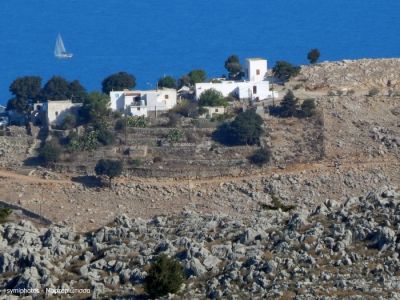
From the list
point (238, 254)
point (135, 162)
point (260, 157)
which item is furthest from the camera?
point (135, 162)

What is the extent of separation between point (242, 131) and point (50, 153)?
23.6 feet

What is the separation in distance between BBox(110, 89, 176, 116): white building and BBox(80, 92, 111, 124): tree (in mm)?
430

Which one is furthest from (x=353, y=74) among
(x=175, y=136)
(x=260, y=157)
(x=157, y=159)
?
(x=157, y=159)

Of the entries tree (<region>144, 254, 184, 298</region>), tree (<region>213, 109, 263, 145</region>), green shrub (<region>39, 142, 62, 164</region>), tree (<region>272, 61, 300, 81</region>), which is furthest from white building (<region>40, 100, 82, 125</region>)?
tree (<region>144, 254, 184, 298</region>)

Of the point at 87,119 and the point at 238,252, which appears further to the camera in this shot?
the point at 87,119

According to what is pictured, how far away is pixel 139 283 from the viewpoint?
56.1 m

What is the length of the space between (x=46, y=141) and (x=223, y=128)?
6.80m

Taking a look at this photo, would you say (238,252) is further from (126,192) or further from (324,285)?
Result: (126,192)

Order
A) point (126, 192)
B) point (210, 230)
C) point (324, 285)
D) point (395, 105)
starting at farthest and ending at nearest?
point (395, 105) < point (126, 192) < point (210, 230) < point (324, 285)

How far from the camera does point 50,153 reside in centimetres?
8775

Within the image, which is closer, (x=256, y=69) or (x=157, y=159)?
(x=157, y=159)

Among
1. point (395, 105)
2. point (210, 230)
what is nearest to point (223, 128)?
point (395, 105)

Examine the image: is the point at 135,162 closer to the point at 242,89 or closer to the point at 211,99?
the point at 211,99

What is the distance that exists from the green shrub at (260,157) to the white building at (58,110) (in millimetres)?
8176
